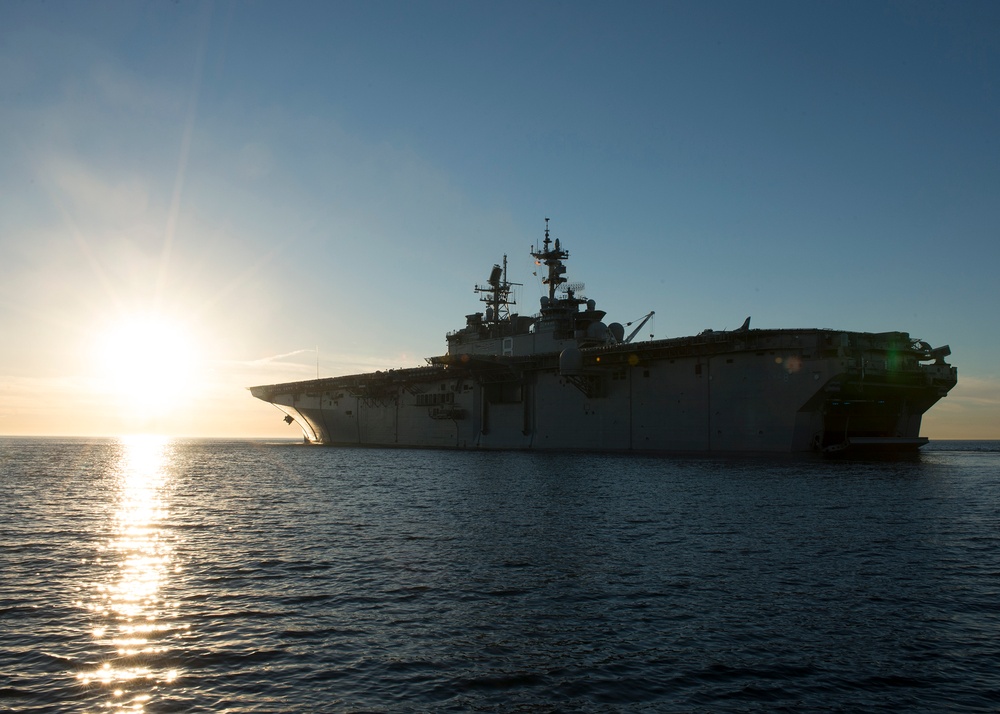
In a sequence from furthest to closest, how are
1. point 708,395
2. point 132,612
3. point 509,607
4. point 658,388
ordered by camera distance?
1. point 658,388
2. point 708,395
3. point 509,607
4. point 132,612

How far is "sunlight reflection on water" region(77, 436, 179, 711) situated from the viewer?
763 cm

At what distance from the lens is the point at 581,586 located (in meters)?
11.8

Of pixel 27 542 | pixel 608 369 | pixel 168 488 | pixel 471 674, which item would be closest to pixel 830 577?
pixel 471 674

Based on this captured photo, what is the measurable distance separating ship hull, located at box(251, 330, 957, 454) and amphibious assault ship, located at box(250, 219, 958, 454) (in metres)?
0.07

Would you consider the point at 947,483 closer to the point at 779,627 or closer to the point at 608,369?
the point at 608,369

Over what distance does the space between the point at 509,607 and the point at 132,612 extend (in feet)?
17.5

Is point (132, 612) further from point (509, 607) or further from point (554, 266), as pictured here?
point (554, 266)

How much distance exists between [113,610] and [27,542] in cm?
788

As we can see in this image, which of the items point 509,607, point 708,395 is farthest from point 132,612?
point 708,395

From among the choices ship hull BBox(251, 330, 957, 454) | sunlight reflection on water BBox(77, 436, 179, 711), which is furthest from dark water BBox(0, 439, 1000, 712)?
ship hull BBox(251, 330, 957, 454)

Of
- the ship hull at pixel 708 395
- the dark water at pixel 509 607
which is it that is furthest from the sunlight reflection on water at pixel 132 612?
the ship hull at pixel 708 395

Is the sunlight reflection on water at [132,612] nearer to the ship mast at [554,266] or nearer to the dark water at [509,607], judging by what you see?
the dark water at [509,607]

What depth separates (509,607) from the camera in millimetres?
10492

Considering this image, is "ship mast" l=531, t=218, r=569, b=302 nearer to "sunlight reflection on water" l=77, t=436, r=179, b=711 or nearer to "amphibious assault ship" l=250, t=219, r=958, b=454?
"amphibious assault ship" l=250, t=219, r=958, b=454
